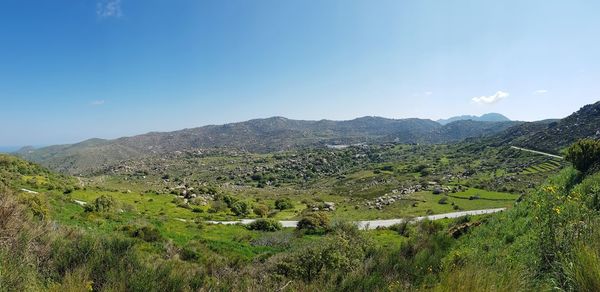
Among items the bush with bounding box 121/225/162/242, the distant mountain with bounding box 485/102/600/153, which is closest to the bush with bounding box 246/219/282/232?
the bush with bounding box 121/225/162/242

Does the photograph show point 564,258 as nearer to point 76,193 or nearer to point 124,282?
point 124,282

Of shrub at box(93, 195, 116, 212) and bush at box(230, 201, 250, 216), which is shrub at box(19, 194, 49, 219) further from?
bush at box(230, 201, 250, 216)

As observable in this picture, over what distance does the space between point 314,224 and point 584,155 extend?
2423cm

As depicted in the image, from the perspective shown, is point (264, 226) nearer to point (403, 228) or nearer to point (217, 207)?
point (403, 228)

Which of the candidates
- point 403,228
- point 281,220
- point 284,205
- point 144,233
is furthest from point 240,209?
point 144,233

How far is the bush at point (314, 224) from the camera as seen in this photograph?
35.1 meters

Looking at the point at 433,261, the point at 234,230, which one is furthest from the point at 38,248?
the point at 234,230

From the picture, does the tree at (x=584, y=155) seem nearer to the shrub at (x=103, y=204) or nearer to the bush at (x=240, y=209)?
the shrub at (x=103, y=204)

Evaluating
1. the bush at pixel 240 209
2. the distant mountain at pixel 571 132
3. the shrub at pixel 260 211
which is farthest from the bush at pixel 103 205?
the distant mountain at pixel 571 132

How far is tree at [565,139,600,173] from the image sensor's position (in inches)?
691

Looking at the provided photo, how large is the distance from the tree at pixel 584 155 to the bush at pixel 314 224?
840 inches

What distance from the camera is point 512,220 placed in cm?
1393

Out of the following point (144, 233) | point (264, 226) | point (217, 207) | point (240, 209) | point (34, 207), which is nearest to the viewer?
point (34, 207)

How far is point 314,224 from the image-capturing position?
121ft
